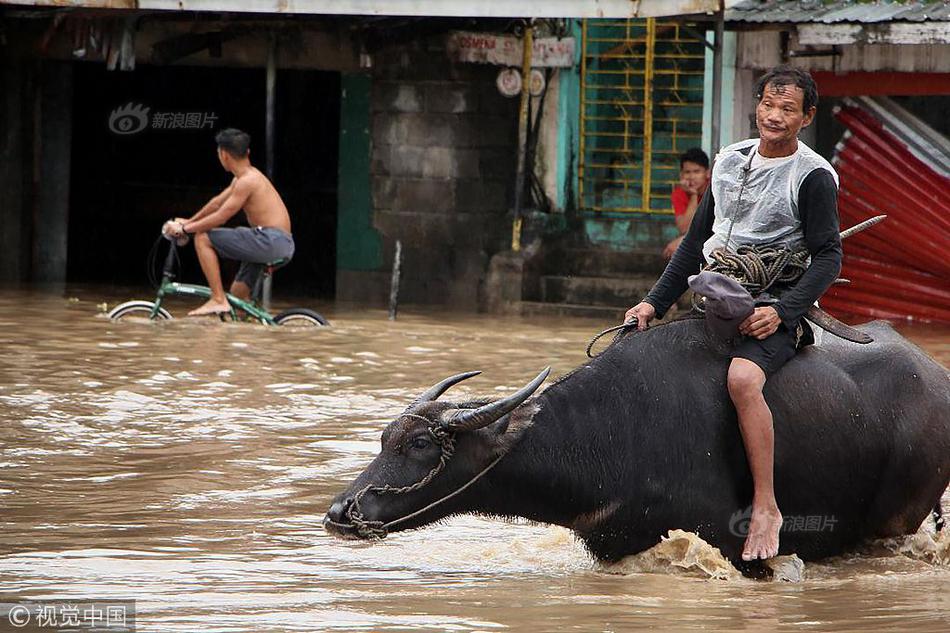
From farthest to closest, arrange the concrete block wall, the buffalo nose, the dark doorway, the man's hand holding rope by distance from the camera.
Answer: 1. the dark doorway
2. the concrete block wall
3. the man's hand holding rope
4. the buffalo nose

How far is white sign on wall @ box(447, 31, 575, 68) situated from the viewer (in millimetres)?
15227

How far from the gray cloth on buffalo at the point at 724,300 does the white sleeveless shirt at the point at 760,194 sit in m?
0.30

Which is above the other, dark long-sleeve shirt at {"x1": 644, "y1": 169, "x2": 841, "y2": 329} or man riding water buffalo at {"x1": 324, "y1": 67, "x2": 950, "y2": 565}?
dark long-sleeve shirt at {"x1": 644, "y1": 169, "x2": 841, "y2": 329}

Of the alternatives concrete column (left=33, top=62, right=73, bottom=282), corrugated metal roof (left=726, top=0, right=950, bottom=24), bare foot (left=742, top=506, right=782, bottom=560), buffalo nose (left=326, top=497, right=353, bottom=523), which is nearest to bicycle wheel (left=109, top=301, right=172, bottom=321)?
concrete column (left=33, top=62, right=73, bottom=282)

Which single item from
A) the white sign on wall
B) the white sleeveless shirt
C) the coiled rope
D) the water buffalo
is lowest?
the water buffalo

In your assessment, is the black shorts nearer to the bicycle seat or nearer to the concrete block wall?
the bicycle seat

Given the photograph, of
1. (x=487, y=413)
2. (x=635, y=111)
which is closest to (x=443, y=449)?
(x=487, y=413)

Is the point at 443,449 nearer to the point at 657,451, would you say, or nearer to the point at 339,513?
the point at 339,513

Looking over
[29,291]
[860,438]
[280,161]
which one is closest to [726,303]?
[860,438]

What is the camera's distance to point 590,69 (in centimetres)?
1587

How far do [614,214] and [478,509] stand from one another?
1040cm

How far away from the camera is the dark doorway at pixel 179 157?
18578 millimetres

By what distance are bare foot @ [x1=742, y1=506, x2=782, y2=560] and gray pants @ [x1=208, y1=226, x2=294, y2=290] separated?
777 centimetres

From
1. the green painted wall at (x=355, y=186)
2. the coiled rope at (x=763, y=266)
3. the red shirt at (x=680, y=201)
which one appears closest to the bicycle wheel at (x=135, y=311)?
the green painted wall at (x=355, y=186)
